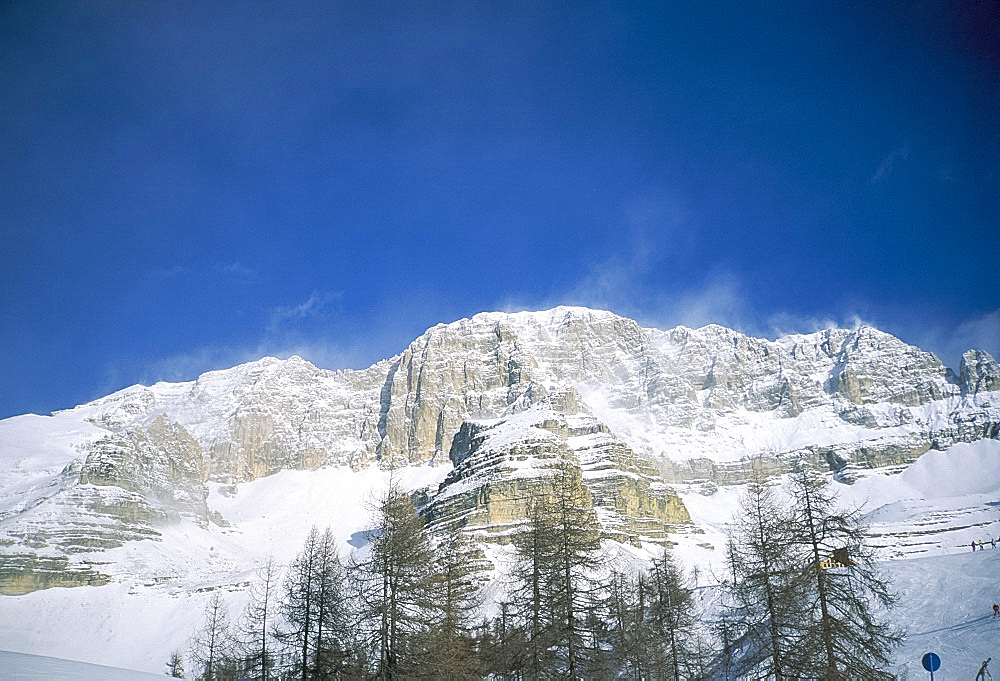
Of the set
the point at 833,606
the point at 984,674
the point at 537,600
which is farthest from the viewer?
the point at 984,674

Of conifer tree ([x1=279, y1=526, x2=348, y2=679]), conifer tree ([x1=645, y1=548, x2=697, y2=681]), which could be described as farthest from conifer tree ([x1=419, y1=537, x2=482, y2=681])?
conifer tree ([x1=645, y1=548, x2=697, y2=681])

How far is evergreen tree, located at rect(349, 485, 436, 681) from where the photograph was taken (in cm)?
2309

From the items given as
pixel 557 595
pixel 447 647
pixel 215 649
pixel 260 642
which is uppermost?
pixel 557 595

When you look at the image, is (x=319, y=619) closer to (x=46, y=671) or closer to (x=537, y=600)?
(x=537, y=600)

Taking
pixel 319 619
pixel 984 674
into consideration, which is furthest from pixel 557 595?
pixel 984 674

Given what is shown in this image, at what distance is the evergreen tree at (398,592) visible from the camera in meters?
23.1

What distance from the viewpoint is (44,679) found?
10.0 meters

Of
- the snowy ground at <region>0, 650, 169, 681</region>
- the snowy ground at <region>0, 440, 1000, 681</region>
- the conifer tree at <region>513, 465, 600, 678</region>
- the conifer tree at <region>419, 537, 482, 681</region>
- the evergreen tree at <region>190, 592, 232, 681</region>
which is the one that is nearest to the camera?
the snowy ground at <region>0, 650, 169, 681</region>

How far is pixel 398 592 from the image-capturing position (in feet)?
79.6

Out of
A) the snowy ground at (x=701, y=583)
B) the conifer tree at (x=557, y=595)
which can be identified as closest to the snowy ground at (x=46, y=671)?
the conifer tree at (x=557, y=595)

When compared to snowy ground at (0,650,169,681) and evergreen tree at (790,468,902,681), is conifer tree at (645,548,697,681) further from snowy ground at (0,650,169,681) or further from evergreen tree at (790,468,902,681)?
snowy ground at (0,650,169,681)

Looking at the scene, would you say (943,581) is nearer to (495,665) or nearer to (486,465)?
(495,665)

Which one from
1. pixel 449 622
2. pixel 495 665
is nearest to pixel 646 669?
pixel 495 665

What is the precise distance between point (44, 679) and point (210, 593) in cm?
16484
